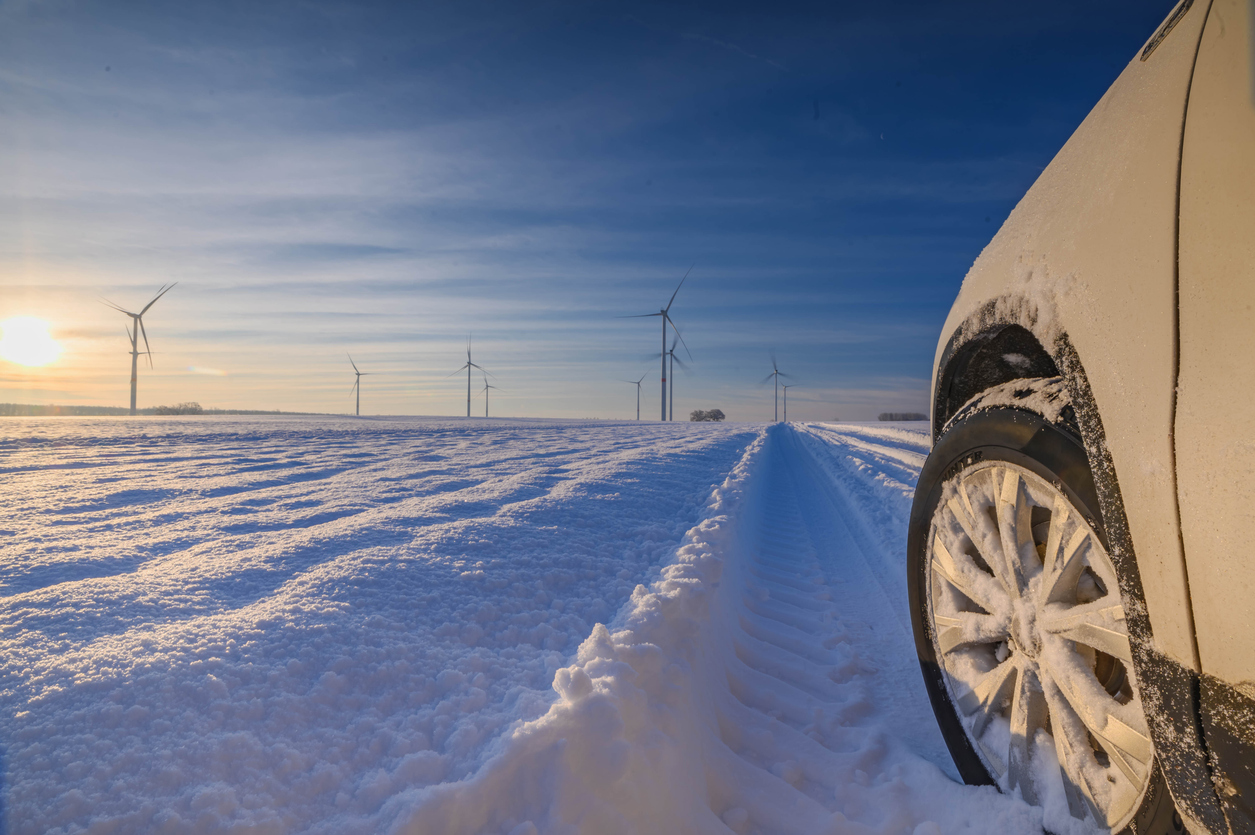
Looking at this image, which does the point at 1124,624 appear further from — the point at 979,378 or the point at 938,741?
the point at 938,741

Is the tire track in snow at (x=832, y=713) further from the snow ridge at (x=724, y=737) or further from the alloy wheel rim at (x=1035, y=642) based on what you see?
the alloy wheel rim at (x=1035, y=642)

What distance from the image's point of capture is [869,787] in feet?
6.80

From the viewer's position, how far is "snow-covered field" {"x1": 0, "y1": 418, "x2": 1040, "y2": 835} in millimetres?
1550

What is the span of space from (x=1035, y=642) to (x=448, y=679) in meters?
1.90

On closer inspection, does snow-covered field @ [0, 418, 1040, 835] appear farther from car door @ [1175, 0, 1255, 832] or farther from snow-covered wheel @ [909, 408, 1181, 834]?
car door @ [1175, 0, 1255, 832]

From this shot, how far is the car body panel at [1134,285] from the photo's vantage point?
110 centimetres

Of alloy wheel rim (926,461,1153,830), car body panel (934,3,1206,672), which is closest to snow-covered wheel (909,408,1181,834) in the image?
alloy wheel rim (926,461,1153,830)

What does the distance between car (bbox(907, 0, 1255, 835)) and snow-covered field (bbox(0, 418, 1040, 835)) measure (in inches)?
16.4

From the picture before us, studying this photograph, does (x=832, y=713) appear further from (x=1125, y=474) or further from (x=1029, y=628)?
(x=1125, y=474)

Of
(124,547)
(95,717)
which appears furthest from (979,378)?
(124,547)

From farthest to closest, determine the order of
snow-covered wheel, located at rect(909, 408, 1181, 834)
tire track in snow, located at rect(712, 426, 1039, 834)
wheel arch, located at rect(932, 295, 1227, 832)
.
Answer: tire track in snow, located at rect(712, 426, 1039, 834) → snow-covered wheel, located at rect(909, 408, 1181, 834) → wheel arch, located at rect(932, 295, 1227, 832)

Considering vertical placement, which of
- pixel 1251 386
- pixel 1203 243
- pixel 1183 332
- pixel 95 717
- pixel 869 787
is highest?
pixel 1203 243

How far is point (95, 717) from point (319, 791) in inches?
30.0

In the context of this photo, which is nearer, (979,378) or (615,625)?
(979,378)
